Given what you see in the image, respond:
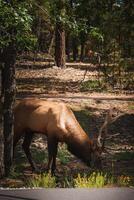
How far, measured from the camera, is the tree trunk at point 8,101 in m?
10.3

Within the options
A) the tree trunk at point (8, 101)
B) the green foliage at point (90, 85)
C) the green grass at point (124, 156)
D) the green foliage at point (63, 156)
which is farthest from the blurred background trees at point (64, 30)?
the green foliage at point (90, 85)

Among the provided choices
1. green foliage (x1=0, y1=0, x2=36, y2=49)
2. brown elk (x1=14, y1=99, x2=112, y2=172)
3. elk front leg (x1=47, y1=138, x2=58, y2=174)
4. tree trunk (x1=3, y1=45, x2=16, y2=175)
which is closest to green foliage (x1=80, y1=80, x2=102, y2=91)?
brown elk (x1=14, y1=99, x2=112, y2=172)

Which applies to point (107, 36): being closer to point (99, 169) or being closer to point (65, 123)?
point (65, 123)

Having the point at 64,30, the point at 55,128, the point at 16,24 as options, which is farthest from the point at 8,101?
the point at 16,24

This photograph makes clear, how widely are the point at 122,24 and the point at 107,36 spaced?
1.90 ft

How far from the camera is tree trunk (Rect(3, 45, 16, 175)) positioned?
33.8 ft

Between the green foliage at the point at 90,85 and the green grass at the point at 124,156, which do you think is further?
the green foliage at the point at 90,85

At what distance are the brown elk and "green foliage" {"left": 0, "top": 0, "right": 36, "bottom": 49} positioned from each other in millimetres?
3953

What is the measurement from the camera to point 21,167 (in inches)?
487

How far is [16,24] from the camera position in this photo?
6.78 metres

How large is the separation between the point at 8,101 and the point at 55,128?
1.40 meters

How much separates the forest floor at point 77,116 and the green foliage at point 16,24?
2.28m

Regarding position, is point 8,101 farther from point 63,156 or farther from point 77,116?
point 77,116

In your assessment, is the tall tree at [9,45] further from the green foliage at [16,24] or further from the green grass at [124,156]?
the green grass at [124,156]
